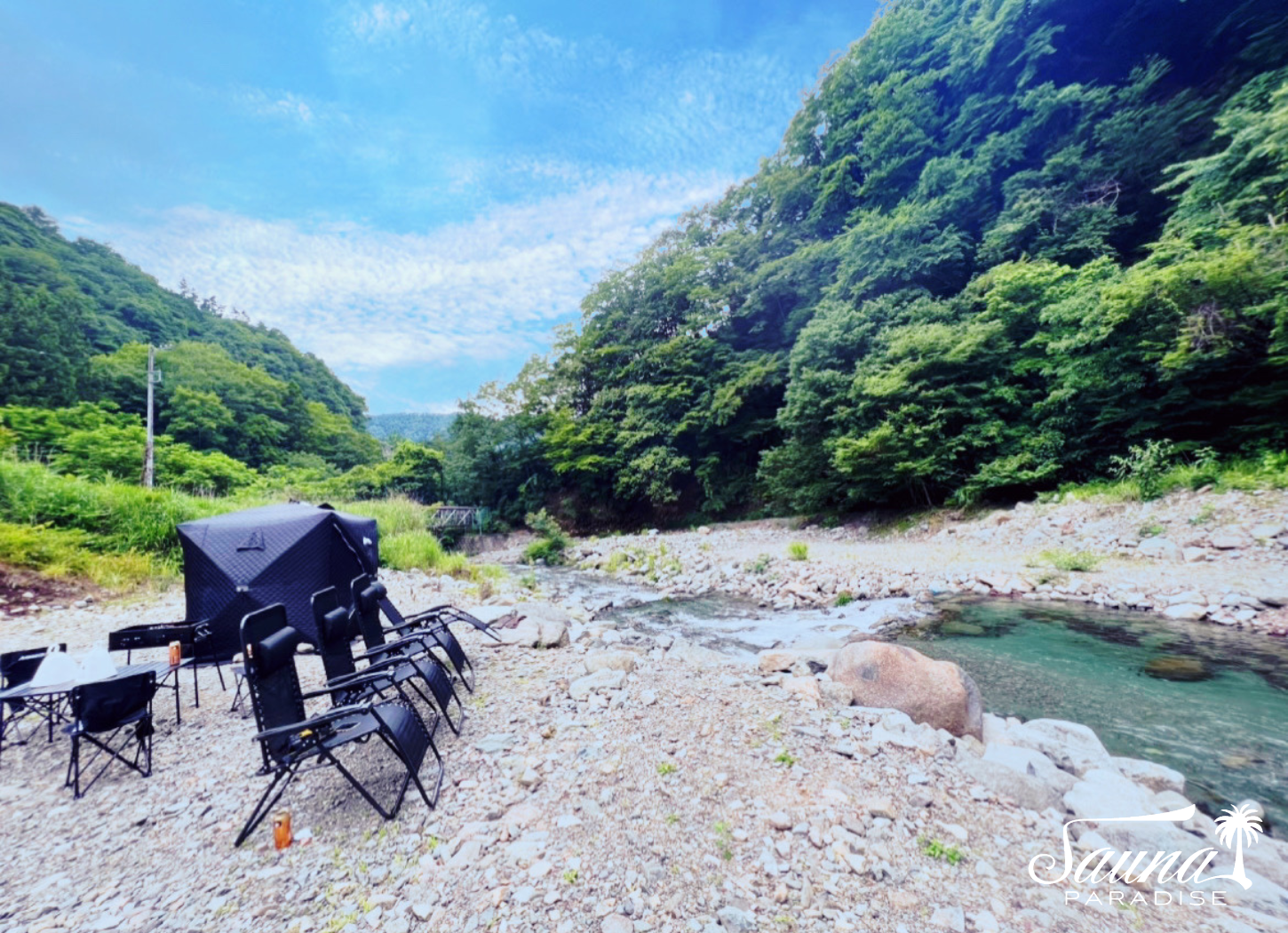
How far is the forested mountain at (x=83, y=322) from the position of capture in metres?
20.6

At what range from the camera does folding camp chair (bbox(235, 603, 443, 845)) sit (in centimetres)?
223

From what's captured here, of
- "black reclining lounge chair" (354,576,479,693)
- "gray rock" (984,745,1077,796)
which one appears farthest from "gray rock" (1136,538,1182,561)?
"black reclining lounge chair" (354,576,479,693)

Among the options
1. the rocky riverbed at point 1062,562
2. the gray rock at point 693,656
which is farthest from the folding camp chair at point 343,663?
the rocky riverbed at point 1062,562

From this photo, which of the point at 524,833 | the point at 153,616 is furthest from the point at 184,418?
the point at 524,833

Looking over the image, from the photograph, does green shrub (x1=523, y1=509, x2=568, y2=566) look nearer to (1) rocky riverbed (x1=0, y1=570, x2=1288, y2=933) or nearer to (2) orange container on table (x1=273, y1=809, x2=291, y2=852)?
(1) rocky riverbed (x1=0, y1=570, x2=1288, y2=933)

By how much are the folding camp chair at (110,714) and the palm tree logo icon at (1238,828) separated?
19.9ft

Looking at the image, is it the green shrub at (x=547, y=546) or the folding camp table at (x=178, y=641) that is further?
the green shrub at (x=547, y=546)

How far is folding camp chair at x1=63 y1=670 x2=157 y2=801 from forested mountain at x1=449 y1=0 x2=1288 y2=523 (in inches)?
547

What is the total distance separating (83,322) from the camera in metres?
28.2

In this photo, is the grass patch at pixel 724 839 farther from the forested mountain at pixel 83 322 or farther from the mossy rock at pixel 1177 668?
the forested mountain at pixel 83 322

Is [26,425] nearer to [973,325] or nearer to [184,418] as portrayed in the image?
[184,418]

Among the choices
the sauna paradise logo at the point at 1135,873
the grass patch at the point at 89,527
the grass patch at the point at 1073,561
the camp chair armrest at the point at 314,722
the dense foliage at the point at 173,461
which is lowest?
the sauna paradise logo at the point at 1135,873

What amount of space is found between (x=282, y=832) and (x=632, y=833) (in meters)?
1.62

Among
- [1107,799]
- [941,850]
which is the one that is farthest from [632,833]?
[1107,799]
